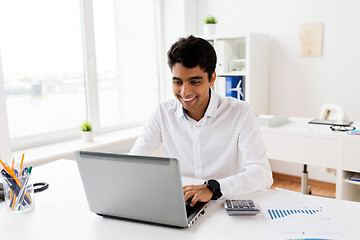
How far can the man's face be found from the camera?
1.42m

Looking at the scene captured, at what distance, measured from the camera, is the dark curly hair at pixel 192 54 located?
1.39m

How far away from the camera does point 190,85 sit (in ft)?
4.72

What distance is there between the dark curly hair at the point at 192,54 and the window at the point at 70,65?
1.53m

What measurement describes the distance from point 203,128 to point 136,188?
0.61 meters

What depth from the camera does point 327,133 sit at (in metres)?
2.30

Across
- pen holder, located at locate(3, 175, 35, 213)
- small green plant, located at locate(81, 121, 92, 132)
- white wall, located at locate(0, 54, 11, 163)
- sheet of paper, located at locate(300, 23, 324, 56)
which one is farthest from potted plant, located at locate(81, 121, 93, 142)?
sheet of paper, located at locate(300, 23, 324, 56)

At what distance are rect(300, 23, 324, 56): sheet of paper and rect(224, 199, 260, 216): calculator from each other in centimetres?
235

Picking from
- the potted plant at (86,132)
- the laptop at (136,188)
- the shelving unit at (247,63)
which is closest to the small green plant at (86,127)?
the potted plant at (86,132)

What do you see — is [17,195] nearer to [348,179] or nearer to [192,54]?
[192,54]

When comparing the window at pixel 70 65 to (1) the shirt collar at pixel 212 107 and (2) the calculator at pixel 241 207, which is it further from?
(2) the calculator at pixel 241 207

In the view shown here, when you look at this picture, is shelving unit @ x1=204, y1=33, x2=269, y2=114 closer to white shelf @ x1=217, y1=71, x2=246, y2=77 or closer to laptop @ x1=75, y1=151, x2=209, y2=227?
white shelf @ x1=217, y1=71, x2=246, y2=77

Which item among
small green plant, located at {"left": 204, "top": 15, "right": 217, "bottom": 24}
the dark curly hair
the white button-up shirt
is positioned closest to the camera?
the dark curly hair

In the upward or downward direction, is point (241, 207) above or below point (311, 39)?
below

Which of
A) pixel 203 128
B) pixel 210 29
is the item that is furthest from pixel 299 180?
pixel 203 128
